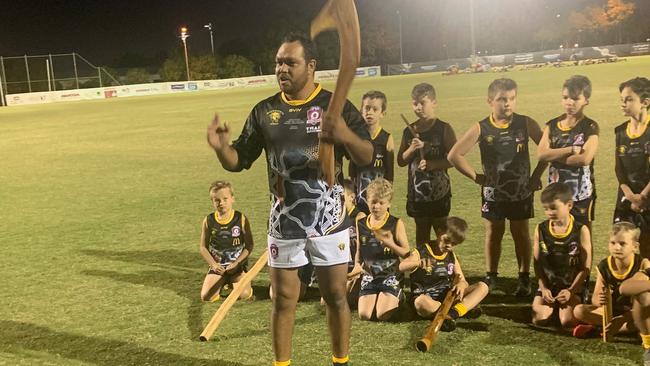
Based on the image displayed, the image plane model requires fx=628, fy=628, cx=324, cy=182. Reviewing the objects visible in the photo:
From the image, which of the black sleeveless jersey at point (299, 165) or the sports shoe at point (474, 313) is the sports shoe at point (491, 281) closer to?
the sports shoe at point (474, 313)

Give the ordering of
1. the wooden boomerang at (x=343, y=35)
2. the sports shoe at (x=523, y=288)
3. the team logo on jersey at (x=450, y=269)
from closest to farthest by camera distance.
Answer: the wooden boomerang at (x=343, y=35) → the team logo on jersey at (x=450, y=269) → the sports shoe at (x=523, y=288)

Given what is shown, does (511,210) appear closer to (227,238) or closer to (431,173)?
(431,173)

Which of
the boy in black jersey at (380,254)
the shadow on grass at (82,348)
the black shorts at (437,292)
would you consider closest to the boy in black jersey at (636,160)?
the black shorts at (437,292)

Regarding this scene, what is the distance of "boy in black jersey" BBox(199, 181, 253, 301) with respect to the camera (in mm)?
5867

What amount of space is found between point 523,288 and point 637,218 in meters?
1.12

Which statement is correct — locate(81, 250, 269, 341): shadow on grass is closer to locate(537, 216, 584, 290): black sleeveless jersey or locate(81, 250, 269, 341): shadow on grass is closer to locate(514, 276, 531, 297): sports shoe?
locate(514, 276, 531, 297): sports shoe

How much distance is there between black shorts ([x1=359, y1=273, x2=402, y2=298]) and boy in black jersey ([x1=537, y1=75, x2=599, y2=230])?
64.8 inches

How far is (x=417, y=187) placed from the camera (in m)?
6.05

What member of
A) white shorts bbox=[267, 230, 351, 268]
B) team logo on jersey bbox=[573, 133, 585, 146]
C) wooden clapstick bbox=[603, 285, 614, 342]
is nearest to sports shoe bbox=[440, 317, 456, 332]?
wooden clapstick bbox=[603, 285, 614, 342]

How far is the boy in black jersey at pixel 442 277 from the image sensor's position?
4.96 meters

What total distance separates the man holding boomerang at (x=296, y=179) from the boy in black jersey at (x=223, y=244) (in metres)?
2.21

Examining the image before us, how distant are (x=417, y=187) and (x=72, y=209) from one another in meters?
6.71

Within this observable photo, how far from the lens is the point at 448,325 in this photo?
4840mm

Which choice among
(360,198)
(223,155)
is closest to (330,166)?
(223,155)
